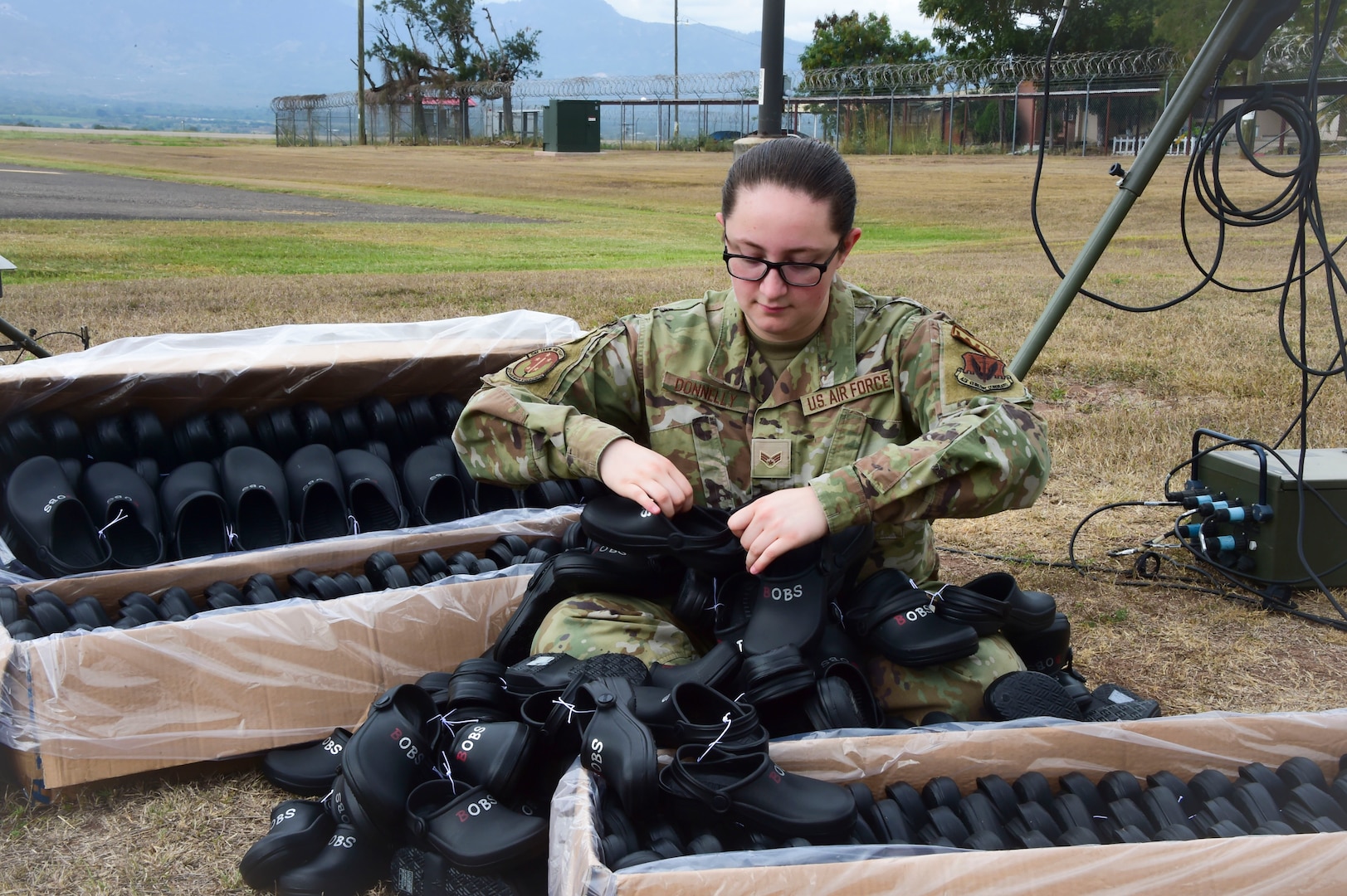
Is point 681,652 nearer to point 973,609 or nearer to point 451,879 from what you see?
point 973,609

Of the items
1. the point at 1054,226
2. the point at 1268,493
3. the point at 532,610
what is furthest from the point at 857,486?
the point at 1054,226

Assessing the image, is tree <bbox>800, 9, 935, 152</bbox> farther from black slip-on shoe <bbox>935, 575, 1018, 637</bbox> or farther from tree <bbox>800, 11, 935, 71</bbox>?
black slip-on shoe <bbox>935, 575, 1018, 637</bbox>

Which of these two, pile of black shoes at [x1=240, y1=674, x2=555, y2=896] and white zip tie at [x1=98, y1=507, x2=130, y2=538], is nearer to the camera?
pile of black shoes at [x1=240, y1=674, x2=555, y2=896]

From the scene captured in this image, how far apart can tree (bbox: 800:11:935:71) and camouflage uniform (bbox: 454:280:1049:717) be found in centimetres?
4291

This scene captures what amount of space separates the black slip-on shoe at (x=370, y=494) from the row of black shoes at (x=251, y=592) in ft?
1.06

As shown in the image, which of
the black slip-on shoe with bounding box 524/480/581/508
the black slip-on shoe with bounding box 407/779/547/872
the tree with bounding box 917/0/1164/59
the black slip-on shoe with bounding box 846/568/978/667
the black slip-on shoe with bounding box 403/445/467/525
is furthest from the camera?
the tree with bounding box 917/0/1164/59

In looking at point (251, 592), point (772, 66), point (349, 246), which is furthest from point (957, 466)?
point (349, 246)

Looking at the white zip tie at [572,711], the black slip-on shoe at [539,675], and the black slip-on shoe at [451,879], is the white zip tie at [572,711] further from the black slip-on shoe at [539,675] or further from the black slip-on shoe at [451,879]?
the black slip-on shoe at [451,879]

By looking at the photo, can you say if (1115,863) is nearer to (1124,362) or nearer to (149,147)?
(1124,362)

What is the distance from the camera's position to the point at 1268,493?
12.3 feet

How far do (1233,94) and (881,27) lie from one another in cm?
4425

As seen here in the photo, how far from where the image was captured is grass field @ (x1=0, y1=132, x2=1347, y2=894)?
264 centimetres

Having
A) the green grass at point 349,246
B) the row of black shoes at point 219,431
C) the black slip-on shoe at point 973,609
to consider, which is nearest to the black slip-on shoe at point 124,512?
the row of black shoes at point 219,431

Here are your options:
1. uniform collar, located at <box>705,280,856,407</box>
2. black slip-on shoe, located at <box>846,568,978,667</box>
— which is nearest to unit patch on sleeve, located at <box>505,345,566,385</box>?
uniform collar, located at <box>705,280,856,407</box>
